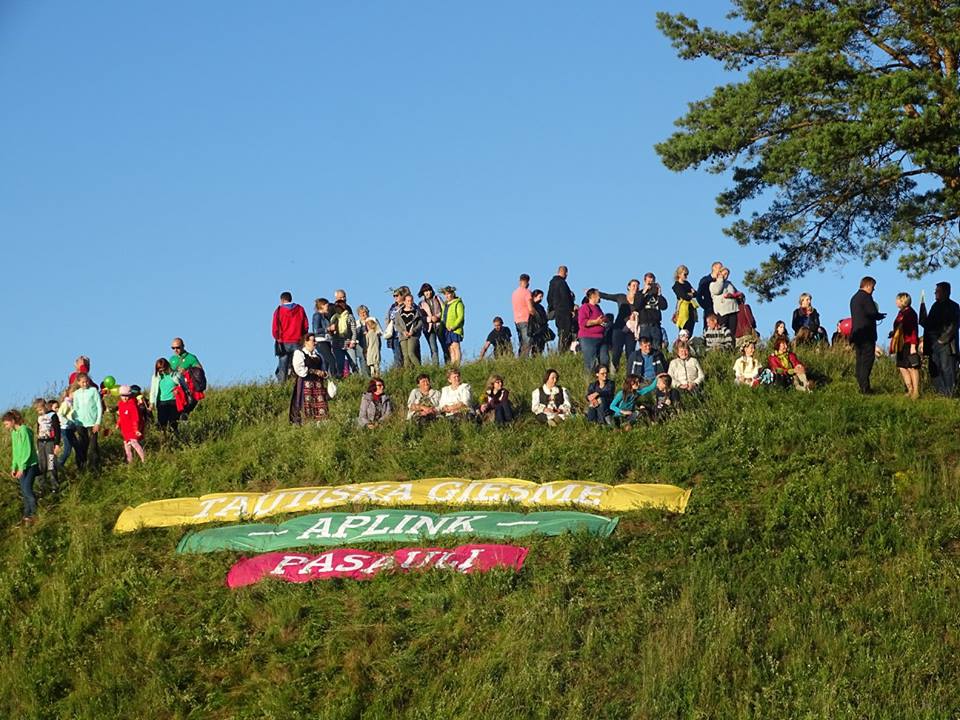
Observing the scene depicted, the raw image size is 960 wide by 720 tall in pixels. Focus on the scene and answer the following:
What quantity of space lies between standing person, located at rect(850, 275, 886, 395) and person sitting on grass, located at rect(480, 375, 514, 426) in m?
5.84

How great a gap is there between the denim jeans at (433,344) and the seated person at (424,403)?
464 cm

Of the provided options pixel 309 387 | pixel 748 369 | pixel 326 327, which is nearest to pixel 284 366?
pixel 326 327

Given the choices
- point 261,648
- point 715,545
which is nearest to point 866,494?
point 715,545

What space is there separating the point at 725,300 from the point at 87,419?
39.0ft

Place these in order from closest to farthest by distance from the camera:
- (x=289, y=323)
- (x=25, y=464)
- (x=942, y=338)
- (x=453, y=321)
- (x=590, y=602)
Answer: (x=590, y=602)
(x=25, y=464)
(x=942, y=338)
(x=289, y=323)
(x=453, y=321)

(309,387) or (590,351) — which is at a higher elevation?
(590,351)

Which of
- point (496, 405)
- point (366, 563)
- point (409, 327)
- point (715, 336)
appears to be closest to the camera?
point (366, 563)

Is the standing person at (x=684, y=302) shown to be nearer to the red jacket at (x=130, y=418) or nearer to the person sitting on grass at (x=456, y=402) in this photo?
the person sitting on grass at (x=456, y=402)

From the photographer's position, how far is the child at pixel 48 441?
23.8m

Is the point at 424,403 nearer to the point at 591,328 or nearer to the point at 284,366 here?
the point at 591,328

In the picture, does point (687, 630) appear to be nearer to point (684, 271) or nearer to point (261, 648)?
point (261, 648)

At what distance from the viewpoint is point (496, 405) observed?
24.4m

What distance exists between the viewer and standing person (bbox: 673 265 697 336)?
28391mm

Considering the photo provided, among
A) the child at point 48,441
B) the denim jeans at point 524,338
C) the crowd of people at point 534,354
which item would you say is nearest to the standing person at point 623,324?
the crowd of people at point 534,354
